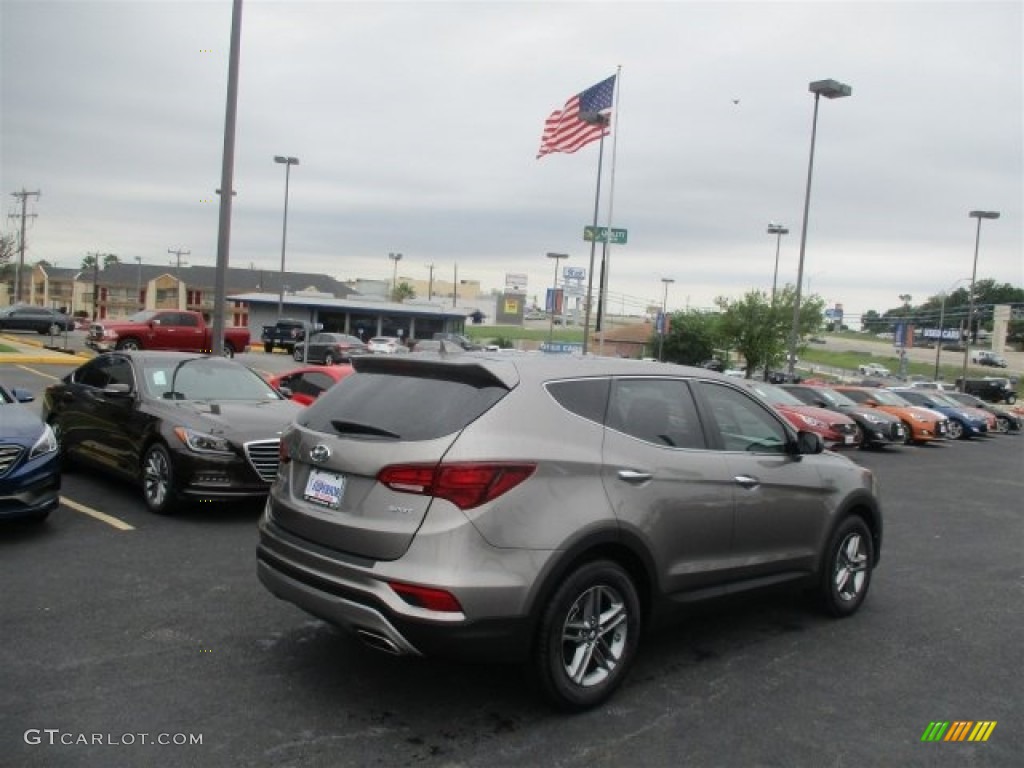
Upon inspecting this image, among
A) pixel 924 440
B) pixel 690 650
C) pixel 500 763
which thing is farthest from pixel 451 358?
pixel 924 440

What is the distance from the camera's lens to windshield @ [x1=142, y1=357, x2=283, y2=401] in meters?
8.52

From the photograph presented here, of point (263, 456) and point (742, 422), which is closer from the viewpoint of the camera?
point (742, 422)

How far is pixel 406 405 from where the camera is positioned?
13.3 ft

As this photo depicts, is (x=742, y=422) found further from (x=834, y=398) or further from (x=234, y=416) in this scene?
(x=834, y=398)

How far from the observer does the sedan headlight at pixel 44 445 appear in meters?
6.64

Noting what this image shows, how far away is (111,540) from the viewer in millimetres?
6820

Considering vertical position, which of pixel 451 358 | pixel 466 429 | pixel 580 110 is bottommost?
pixel 466 429

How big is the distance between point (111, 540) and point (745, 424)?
5.01m

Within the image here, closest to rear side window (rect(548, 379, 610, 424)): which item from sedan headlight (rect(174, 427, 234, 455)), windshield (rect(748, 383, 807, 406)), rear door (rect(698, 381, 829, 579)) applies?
rear door (rect(698, 381, 829, 579))

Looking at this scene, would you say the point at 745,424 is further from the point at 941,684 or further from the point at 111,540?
the point at 111,540

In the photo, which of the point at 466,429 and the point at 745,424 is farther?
the point at 745,424

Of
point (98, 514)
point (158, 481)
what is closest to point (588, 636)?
point (158, 481)

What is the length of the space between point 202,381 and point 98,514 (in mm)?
1731

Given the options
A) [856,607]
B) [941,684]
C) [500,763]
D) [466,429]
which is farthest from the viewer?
[856,607]
